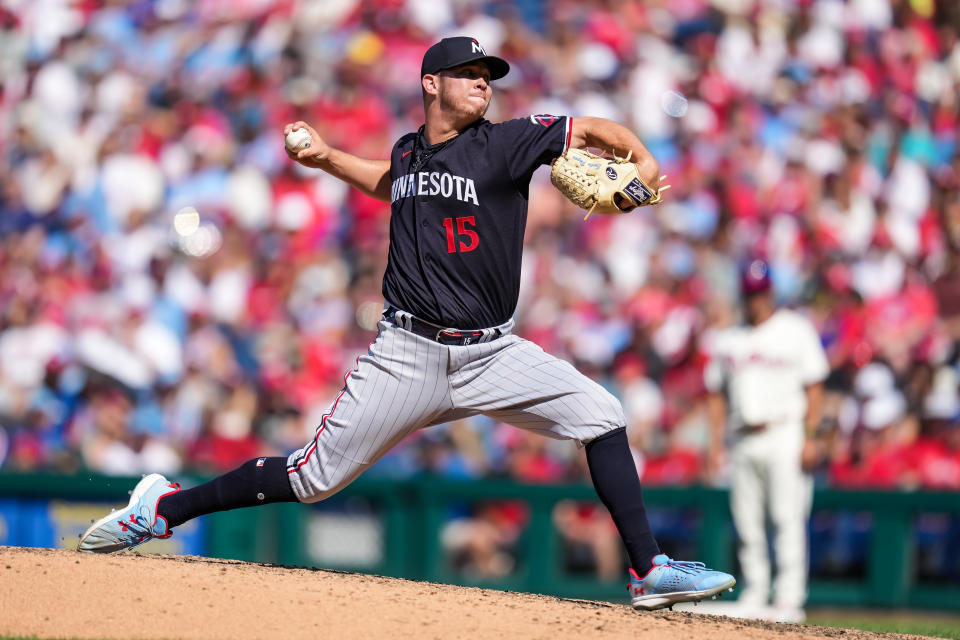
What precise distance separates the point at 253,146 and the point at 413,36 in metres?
1.69

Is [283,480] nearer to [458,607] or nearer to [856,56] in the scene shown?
[458,607]

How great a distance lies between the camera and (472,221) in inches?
154

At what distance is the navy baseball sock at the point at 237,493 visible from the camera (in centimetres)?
407

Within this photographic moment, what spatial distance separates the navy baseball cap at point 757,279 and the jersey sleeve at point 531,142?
305cm

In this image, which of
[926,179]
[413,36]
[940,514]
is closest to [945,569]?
[940,514]

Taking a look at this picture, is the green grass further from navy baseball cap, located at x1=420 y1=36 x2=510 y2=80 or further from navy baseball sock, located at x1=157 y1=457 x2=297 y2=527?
navy baseball cap, located at x1=420 y1=36 x2=510 y2=80

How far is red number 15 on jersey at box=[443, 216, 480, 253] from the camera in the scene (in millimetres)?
3912

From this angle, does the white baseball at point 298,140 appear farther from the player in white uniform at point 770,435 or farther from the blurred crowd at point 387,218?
the blurred crowd at point 387,218

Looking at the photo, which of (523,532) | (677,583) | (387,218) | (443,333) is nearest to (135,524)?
(443,333)

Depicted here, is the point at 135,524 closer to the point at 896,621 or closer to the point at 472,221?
the point at 472,221

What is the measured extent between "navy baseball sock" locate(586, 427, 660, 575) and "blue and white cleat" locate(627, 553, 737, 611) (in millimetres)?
54

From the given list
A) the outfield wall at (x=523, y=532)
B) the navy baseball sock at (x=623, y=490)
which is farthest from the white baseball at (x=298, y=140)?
the outfield wall at (x=523, y=532)

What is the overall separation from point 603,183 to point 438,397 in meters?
0.87

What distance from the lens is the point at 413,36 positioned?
10359 mm
